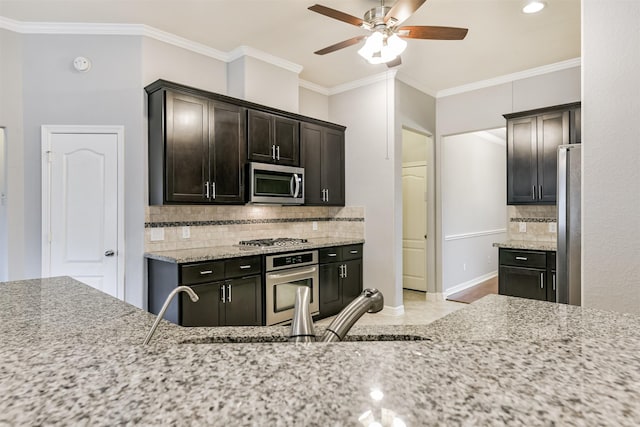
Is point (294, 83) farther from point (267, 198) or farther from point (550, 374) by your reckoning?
point (550, 374)

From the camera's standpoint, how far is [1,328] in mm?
1069

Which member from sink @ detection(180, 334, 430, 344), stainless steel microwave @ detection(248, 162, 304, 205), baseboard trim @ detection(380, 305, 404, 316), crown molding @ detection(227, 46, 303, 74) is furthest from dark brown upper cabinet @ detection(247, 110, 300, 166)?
sink @ detection(180, 334, 430, 344)

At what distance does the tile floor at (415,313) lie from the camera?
4.23 m

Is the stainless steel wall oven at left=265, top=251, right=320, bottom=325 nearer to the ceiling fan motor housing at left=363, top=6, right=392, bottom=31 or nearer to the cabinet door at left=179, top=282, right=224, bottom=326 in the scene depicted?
the cabinet door at left=179, top=282, right=224, bottom=326

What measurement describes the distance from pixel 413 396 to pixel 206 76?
4017 mm

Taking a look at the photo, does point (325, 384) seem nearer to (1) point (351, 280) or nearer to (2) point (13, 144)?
(2) point (13, 144)

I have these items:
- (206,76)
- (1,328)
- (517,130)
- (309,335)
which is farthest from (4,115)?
(517,130)

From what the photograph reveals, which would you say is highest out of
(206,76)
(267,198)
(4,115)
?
(206,76)

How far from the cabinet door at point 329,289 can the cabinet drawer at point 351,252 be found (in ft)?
0.51

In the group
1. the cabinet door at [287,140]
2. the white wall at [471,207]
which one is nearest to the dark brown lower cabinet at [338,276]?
the cabinet door at [287,140]

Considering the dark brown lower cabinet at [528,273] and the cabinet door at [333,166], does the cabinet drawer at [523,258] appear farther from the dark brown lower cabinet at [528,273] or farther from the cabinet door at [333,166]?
the cabinet door at [333,166]

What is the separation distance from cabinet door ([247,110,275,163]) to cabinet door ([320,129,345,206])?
2.80ft

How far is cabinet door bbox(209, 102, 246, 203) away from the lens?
353cm

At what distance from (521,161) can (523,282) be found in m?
1.38
